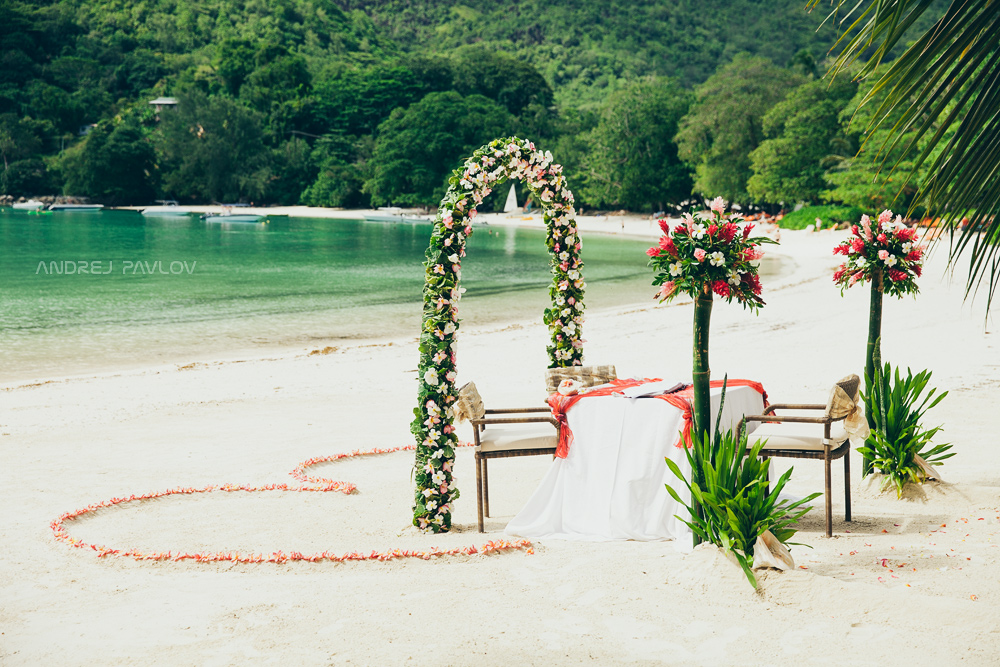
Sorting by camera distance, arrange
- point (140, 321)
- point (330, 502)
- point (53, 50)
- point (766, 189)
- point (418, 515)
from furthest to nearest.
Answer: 1. point (53, 50)
2. point (766, 189)
3. point (140, 321)
4. point (330, 502)
5. point (418, 515)

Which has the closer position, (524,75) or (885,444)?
(885,444)

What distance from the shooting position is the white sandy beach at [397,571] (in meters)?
4.03

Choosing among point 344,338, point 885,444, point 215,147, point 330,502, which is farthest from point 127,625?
point 215,147

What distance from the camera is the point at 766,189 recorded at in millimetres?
56250

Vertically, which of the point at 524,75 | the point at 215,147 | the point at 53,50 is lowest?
the point at 215,147

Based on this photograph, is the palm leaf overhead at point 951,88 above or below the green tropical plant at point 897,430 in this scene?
above

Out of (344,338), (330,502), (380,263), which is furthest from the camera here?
(380,263)

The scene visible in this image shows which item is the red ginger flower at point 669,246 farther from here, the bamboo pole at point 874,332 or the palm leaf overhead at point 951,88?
the bamboo pole at point 874,332

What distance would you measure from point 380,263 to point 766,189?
1077 inches

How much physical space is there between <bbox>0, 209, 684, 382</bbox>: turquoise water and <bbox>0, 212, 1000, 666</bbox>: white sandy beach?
894 centimetres

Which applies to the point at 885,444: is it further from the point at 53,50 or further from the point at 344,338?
the point at 53,50
